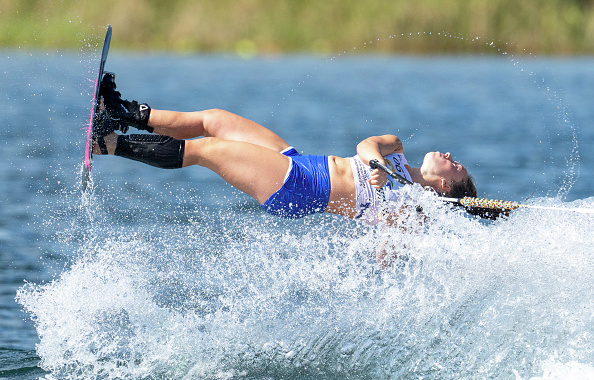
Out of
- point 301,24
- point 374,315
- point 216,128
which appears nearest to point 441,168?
point 374,315

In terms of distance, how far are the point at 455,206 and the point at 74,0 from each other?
27.6 meters

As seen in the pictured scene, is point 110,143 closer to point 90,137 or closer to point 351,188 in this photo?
point 90,137

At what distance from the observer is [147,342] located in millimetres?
5375

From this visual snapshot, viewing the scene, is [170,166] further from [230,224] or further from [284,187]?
[230,224]

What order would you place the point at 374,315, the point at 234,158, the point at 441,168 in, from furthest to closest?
the point at 441,168
the point at 374,315
the point at 234,158

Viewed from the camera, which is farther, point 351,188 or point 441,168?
point 441,168

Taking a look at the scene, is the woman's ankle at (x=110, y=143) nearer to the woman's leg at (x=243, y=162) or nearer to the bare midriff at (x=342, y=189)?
the woman's leg at (x=243, y=162)

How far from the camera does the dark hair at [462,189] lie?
5.53 metres

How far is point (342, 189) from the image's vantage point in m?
5.35

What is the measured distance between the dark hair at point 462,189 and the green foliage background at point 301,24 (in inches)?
882

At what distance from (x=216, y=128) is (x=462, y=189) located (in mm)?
1846

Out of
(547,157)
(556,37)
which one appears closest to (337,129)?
(547,157)

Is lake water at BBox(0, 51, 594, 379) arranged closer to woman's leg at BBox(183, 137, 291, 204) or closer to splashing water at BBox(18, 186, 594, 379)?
splashing water at BBox(18, 186, 594, 379)

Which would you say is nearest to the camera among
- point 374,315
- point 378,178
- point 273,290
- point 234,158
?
point 378,178
